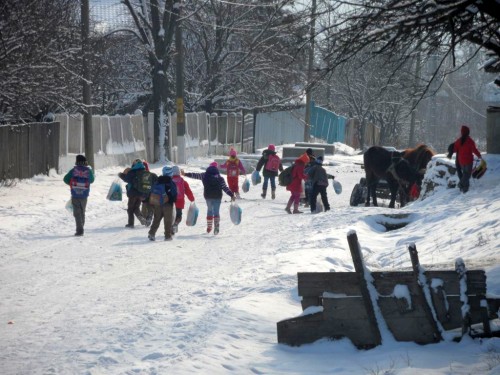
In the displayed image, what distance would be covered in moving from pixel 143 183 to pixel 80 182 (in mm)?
1635

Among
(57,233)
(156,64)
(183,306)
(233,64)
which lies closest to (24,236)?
(57,233)

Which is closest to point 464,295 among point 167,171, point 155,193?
point 155,193

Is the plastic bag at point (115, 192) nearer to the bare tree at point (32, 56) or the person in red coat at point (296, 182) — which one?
the bare tree at point (32, 56)

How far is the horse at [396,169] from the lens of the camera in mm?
24094

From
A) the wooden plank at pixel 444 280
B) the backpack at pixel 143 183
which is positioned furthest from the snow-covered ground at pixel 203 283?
the backpack at pixel 143 183

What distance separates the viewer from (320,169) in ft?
72.9

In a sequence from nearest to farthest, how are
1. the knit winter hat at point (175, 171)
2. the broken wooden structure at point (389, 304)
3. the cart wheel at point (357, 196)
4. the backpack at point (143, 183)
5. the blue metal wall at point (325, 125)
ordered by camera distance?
the broken wooden structure at point (389, 304) → the knit winter hat at point (175, 171) → the backpack at point (143, 183) → the cart wheel at point (357, 196) → the blue metal wall at point (325, 125)

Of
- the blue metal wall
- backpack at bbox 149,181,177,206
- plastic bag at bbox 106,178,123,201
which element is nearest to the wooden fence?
plastic bag at bbox 106,178,123,201

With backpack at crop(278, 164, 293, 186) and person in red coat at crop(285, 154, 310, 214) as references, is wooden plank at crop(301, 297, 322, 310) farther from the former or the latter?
backpack at crop(278, 164, 293, 186)

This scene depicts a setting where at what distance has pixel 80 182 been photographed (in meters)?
16.9

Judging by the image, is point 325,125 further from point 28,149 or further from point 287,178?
point 287,178

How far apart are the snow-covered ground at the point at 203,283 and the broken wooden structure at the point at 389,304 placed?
0.14 m

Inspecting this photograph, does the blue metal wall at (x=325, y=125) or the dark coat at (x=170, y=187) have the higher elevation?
the blue metal wall at (x=325, y=125)

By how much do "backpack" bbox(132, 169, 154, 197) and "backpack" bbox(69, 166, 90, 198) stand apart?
1.39 m
